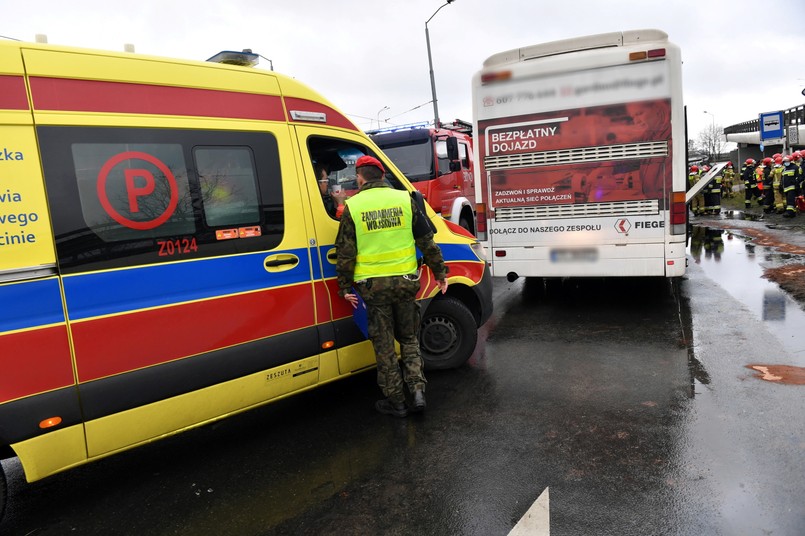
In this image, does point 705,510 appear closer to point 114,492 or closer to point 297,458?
point 297,458

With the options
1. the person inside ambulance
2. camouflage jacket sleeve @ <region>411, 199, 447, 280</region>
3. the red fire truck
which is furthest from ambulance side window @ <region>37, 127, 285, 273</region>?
the red fire truck

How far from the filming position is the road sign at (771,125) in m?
24.1

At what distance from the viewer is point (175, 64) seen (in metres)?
3.35

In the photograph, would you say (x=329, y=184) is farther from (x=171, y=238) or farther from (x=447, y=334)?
(x=447, y=334)

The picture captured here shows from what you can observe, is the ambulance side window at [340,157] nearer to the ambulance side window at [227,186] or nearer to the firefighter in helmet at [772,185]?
the ambulance side window at [227,186]

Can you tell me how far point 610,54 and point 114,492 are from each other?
6.14 m

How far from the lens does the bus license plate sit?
6.70m

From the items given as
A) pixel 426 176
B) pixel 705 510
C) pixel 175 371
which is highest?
pixel 426 176

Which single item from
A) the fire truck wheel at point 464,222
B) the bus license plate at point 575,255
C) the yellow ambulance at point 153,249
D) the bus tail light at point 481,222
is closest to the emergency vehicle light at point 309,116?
the yellow ambulance at point 153,249

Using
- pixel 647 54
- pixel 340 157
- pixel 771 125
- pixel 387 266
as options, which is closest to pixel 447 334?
pixel 387 266

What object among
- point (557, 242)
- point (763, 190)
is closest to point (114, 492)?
point (557, 242)

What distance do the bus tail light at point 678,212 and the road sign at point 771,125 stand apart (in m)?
22.4

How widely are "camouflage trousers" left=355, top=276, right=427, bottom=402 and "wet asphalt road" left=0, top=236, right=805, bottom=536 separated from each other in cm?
29

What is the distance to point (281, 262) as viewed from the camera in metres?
3.70
